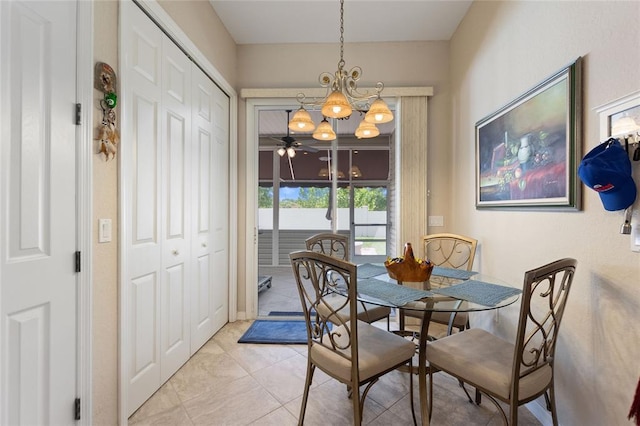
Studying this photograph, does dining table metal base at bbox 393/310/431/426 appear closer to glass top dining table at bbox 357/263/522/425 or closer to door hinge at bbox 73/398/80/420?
glass top dining table at bbox 357/263/522/425

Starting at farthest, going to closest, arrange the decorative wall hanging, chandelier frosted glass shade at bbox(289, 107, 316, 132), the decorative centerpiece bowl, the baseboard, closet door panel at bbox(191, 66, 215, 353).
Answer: closet door panel at bbox(191, 66, 215, 353) < chandelier frosted glass shade at bbox(289, 107, 316, 132) < the decorative centerpiece bowl < the baseboard < the decorative wall hanging

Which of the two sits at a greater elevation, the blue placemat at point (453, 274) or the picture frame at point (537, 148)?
the picture frame at point (537, 148)

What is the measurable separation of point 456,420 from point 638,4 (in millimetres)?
2165

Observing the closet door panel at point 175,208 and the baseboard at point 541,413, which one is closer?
the baseboard at point 541,413

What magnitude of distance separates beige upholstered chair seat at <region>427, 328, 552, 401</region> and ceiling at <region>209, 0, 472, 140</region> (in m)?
2.74

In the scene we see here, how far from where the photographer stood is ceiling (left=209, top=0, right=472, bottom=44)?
8.23 feet

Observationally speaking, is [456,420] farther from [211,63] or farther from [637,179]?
[211,63]

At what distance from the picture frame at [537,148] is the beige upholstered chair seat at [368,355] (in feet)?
Result: 3.79

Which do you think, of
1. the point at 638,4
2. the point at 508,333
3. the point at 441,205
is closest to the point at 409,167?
the point at 441,205

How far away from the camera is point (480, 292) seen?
1.53m

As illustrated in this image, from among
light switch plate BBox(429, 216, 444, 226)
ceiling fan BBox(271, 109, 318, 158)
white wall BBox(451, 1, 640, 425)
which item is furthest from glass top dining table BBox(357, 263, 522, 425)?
ceiling fan BBox(271, 109, 318, 158)

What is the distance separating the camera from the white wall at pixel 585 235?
3.89 feet

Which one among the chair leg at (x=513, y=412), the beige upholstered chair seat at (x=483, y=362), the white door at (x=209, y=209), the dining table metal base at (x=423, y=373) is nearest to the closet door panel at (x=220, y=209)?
the white door at (x=209, y=209)

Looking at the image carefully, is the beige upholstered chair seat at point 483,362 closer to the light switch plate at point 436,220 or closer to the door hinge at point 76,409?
the light switch plate at point 436,220
